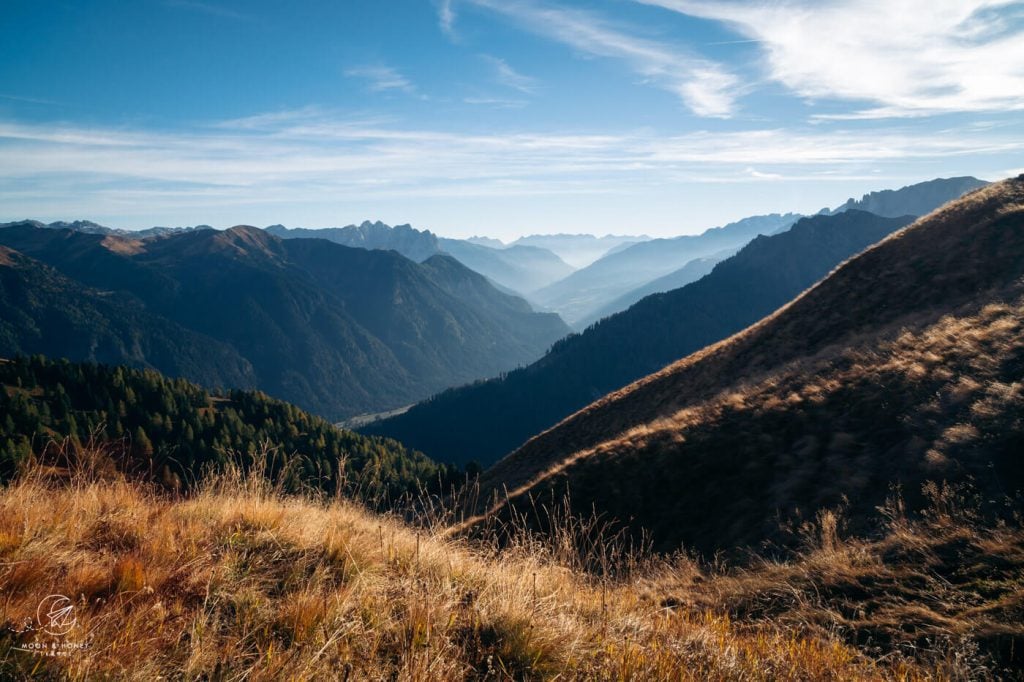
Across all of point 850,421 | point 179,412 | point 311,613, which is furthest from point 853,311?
point 179,412

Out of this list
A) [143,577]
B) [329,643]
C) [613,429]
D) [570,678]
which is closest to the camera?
[329,643]

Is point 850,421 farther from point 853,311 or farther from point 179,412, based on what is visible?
point 179,412

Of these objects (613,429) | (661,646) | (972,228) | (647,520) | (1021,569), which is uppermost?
(972,228)

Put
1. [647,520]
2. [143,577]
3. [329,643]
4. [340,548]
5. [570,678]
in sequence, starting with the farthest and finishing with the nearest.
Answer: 1. [647,520]
2. [340,548]
3. [143,577]
4. [570,678]
5. [329,643]

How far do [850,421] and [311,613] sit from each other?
15778mm

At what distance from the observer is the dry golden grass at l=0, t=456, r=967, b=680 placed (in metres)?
3.33

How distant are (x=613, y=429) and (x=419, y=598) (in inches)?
1118

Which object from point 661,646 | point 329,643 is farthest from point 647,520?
point 329,643

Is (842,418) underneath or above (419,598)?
underneath

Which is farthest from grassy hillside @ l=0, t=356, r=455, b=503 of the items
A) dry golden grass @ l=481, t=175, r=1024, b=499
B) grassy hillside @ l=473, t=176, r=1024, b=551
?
grassy hillside @ l=473, t=176, r=1024, b=551

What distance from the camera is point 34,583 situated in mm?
3842

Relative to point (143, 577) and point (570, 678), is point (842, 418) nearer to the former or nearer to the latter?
point (570, 678)

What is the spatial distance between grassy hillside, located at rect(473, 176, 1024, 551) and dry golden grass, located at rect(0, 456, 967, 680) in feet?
23.8

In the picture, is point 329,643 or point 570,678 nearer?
point 329,643
